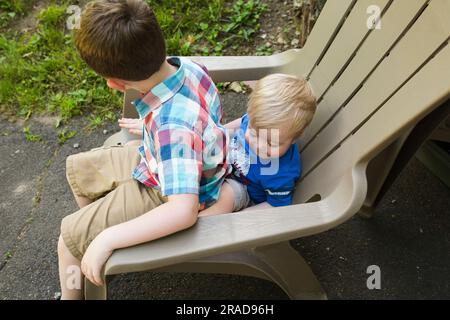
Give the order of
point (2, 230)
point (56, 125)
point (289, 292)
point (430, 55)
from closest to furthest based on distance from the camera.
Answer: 1. point (430, 55)
2. point (289, 292)
3. point (2, 230)
4. point (56, 125)

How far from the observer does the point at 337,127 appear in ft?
5.58

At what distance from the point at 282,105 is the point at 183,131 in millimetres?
380

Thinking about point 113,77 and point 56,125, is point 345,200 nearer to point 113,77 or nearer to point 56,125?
point 113,77

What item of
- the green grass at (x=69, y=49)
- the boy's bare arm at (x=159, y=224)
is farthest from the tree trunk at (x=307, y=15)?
the boy's bare arm at (x=159, y=224)

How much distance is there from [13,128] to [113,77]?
1667 millimetres

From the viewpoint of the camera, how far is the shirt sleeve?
1.37m

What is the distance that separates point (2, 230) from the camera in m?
2.32

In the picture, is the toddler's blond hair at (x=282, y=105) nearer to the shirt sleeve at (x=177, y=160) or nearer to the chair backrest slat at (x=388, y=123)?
the chair backrest slat at (x=388, y=123)

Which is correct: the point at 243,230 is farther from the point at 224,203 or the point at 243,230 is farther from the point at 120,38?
the point at 120,38

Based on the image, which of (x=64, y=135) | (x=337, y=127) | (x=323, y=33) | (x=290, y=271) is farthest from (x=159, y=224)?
(x=64, y=135)

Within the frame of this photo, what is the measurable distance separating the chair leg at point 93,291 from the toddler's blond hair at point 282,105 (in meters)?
0.77

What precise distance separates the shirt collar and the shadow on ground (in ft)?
3.15

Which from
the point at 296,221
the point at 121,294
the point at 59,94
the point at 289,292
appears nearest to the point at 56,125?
the point at 59,94

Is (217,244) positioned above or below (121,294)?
above
